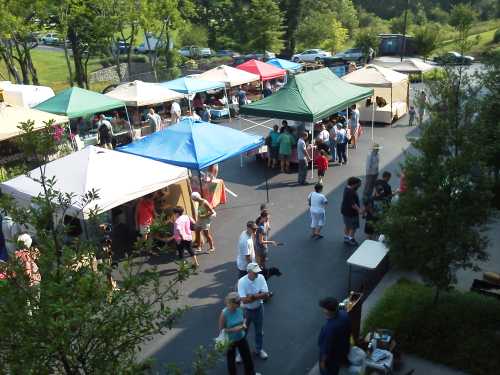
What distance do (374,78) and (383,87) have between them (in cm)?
56

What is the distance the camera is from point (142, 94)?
18484 millimetres

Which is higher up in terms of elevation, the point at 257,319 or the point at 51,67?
the point at 257,319

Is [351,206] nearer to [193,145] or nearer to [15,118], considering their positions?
[193,145]

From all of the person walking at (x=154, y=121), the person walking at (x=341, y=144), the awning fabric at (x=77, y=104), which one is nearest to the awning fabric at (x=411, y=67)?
the person walking at (x=341, y=144)

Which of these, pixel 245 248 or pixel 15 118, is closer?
pixel 245 248

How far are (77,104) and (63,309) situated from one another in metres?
15.0

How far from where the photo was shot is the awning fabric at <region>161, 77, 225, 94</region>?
2020cm

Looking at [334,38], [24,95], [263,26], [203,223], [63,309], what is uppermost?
[63,309]

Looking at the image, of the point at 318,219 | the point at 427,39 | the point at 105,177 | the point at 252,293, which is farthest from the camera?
the point at 427,39

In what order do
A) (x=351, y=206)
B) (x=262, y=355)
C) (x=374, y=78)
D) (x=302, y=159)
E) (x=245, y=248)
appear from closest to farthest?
(x=262, y=355)
(x=245, y=248)
(x=351, y=206)
(x=302, y=159)
(x=374, y=78)

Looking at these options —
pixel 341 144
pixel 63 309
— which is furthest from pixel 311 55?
pixel 63 309

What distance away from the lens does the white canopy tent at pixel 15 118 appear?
13.9 meters

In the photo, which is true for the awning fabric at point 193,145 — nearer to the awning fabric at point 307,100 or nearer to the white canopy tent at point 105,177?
the white canopy tent at point 105,177

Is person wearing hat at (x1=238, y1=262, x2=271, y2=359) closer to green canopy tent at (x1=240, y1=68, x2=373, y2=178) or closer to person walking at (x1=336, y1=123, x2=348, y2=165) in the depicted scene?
green canopy tent at (x1=240, y1=68, x2=373, y2=178)
